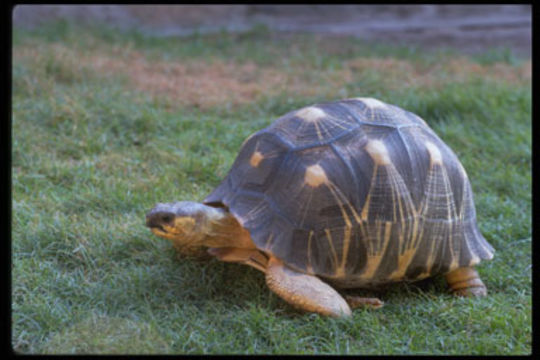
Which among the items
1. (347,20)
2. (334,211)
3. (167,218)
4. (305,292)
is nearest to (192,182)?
(167,218)

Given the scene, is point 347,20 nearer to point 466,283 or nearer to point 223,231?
point 466,283

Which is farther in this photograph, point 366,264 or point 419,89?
point 419,89

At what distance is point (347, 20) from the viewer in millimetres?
10375

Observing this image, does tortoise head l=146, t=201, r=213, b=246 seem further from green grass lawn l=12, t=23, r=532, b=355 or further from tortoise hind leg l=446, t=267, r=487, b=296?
tortoise hind leg l=446, t=267, r=487, b=296

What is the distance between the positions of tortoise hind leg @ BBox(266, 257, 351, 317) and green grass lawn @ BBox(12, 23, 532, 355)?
6 cm

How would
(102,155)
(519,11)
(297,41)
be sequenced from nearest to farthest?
(102,155), (297,41), (519,11)

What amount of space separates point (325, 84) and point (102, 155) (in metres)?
2.71

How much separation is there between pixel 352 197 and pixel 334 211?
11 cm

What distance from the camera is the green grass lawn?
2.65 m

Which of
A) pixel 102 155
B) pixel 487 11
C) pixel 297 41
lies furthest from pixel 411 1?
pixel 102 155

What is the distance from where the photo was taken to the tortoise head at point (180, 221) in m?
2.85

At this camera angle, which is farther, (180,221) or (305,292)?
(180,221)

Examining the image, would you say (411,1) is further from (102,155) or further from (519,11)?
(102,155)

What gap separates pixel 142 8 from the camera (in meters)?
10.5
